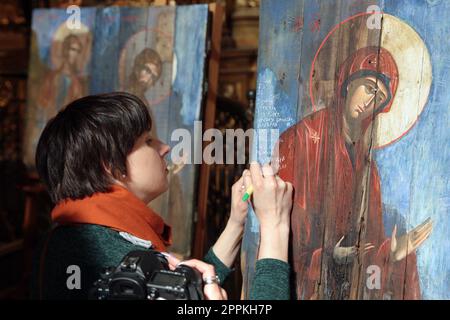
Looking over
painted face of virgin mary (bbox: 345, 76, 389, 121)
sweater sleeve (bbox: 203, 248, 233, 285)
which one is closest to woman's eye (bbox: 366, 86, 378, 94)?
painted face of virgin mary (bbox: 345, 76, 389, 121)

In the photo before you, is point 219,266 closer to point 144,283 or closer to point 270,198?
point 270,198

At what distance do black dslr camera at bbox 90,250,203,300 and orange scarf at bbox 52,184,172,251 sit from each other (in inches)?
10.1

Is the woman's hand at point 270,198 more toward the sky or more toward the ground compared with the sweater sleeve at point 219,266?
more toward the sky

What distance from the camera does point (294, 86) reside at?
1.90 m

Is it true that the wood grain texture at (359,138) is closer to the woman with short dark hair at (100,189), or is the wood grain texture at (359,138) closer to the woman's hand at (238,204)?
the woman's hand at (238,204)

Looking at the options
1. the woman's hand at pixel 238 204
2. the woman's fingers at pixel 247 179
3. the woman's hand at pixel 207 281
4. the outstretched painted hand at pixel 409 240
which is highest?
the woman's fingers at pixel 247 179

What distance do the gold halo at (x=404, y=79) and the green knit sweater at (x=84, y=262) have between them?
485 millimetres

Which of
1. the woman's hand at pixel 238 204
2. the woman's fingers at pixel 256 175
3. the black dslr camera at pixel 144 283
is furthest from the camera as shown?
the woman's hand at pixel 238 204

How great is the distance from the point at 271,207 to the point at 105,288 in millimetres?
566

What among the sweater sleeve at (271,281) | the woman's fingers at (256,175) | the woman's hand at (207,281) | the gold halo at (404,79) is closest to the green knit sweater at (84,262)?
the sweater sleeve at (271,281)

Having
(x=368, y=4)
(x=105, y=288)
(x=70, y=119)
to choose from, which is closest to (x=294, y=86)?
(x=368, y=4)

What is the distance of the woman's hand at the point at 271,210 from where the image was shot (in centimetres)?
170

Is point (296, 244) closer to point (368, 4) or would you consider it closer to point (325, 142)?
point (325, 142)

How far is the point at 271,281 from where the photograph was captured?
158 centimetres
